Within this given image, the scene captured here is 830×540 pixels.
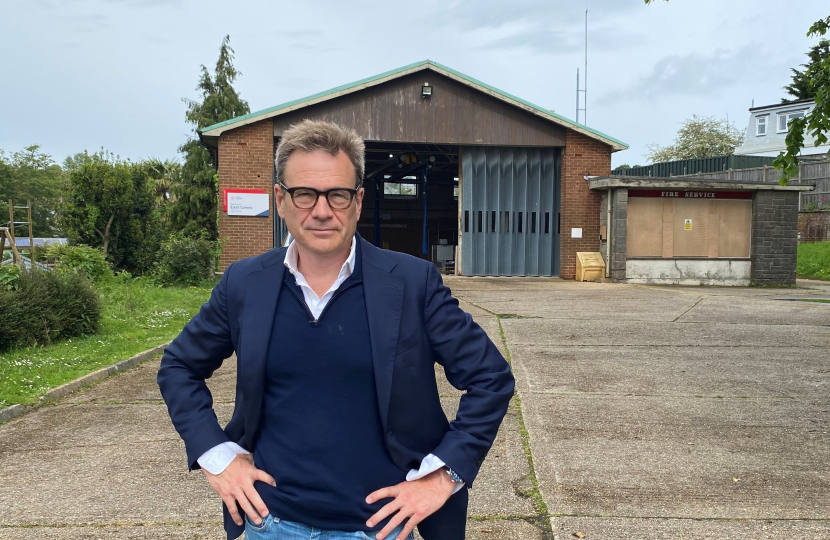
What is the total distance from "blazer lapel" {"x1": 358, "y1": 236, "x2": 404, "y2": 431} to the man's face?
0.38ft

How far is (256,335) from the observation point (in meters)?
1.85

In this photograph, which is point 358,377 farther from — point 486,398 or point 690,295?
point 690,295

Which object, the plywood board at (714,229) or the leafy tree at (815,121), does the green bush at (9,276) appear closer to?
the leafy tree at (815,121)

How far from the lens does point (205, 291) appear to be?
1611 cm

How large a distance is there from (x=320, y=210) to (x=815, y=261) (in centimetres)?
2791

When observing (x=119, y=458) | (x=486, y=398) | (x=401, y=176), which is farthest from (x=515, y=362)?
(x=401, y=176)

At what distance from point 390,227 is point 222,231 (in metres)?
15.8

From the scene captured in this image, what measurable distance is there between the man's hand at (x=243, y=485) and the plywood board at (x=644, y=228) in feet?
62.7

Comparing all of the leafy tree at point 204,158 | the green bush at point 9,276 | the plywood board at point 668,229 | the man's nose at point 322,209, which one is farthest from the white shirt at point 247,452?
the leafy tree at point 204,158

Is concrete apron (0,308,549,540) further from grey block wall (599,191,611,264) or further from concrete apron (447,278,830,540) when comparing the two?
grey block wall (599,191,611,264)

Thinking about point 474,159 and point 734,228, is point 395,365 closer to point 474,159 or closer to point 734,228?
point 474,159

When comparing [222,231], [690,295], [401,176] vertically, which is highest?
[401,176]

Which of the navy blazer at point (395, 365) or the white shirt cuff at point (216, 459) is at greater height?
the navy blazer at point (395, 365)

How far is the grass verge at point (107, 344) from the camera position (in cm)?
687
